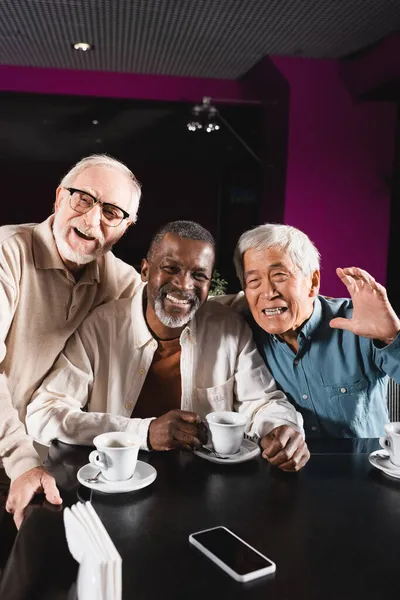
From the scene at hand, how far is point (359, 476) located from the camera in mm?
1320

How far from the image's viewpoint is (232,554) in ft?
3.11

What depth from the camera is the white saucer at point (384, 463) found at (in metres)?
1.31

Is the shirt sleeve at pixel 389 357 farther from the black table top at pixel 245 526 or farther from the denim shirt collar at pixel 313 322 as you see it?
the black table top at pixel 245 526

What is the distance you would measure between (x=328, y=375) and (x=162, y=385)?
52 cm

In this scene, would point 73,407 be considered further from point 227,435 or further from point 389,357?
point 389,357

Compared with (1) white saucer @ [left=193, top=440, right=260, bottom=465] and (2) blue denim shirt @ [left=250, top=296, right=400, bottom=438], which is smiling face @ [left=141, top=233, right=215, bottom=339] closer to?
(2) blue denim shirt @ [left=250, top=296, right=400, bottom=438]

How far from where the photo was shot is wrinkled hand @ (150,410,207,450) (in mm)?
1427

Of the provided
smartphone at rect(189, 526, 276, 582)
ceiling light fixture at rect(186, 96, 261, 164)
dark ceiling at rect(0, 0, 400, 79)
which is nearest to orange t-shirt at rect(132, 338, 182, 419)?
smartphone at rect(189, 526, 276, 582)

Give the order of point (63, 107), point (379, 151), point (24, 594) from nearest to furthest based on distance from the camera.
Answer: point (24, 594) < point (379, 151) < point (63, 107)

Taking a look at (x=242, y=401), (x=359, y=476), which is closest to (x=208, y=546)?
(x=359, y=476)

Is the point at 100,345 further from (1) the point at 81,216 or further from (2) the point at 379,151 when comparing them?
(2) the point at 379,151

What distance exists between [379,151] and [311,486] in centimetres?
499

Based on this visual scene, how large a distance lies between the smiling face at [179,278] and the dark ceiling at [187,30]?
125 inches

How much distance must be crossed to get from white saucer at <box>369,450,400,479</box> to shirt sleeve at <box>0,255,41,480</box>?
81 centimetres
